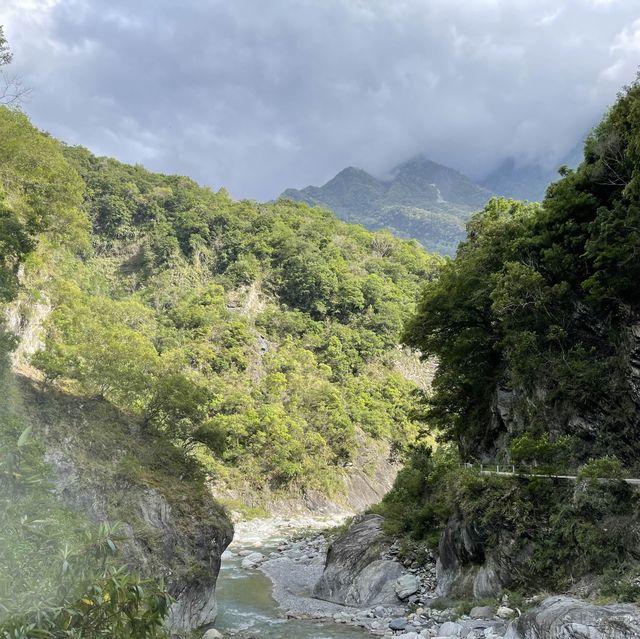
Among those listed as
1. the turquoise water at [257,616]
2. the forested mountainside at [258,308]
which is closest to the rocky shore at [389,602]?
the turquoise water at [257,616]

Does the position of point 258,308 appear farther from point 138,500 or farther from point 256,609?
point 138,500

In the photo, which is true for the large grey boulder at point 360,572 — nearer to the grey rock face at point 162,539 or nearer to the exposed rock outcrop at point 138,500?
the exposed rock outcrop at point 138,500

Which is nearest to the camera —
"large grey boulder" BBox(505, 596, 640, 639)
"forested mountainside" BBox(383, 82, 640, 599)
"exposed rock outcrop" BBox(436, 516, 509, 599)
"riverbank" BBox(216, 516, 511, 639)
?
"large grey boulder" BBox(505, 596, 640, 639)

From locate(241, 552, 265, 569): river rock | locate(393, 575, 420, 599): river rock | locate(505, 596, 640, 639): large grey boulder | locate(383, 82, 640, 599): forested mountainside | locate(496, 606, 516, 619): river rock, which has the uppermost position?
locate(383, 82, 640, 599): forested mountainside

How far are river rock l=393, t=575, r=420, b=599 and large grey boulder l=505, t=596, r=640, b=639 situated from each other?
816 cm

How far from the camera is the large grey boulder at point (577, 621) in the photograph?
32.1 ft

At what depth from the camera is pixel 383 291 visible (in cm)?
7550

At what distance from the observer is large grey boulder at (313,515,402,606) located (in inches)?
821

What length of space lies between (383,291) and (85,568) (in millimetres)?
68840

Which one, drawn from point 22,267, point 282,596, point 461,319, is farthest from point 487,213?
point 22,267

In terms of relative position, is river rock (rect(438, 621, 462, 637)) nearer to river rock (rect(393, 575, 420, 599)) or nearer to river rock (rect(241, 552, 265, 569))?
river rock (rect(393, 575, 420, 599))

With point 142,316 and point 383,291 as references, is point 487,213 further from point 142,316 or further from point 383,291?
point 383,291

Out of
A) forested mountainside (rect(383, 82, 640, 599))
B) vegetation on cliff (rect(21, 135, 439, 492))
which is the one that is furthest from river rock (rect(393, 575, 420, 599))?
vegetation on cliff (rect(21, 135, 439, 492))

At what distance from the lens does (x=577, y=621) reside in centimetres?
1045
